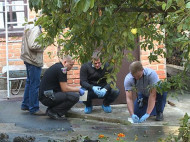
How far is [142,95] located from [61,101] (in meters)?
1.53

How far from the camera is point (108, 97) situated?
9141 mm

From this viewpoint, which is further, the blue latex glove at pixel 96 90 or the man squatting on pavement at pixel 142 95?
the blue latex glove at pixel 96 90

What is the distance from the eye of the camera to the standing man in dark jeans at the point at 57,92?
329 inches

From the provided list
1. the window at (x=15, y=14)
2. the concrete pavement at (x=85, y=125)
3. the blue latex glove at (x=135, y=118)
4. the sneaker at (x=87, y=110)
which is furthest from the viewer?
the window at (x=15, y=14)

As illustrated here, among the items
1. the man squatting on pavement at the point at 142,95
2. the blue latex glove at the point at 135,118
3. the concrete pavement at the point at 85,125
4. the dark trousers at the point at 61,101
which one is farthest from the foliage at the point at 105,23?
the dark trousers at the point at 61,101

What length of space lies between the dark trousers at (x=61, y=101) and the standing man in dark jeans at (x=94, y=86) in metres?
0.53

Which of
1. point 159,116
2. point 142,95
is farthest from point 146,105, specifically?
point 159,116

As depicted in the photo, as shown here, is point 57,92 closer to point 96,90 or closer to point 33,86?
point 33,86

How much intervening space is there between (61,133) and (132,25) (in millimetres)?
3611

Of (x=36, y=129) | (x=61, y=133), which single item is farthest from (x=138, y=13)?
(x=36, y=129)

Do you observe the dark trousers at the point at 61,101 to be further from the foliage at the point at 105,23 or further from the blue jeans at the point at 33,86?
the foliage at the point at 105,23

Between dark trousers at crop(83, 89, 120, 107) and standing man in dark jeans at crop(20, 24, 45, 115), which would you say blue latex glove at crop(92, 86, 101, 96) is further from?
standing man in dark jeans at crop(20, 24, 45, 115)

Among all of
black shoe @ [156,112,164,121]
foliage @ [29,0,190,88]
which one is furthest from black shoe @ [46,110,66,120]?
foliage @ [29,0,190,88]

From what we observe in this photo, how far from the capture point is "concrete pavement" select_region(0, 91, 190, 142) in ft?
23.6
